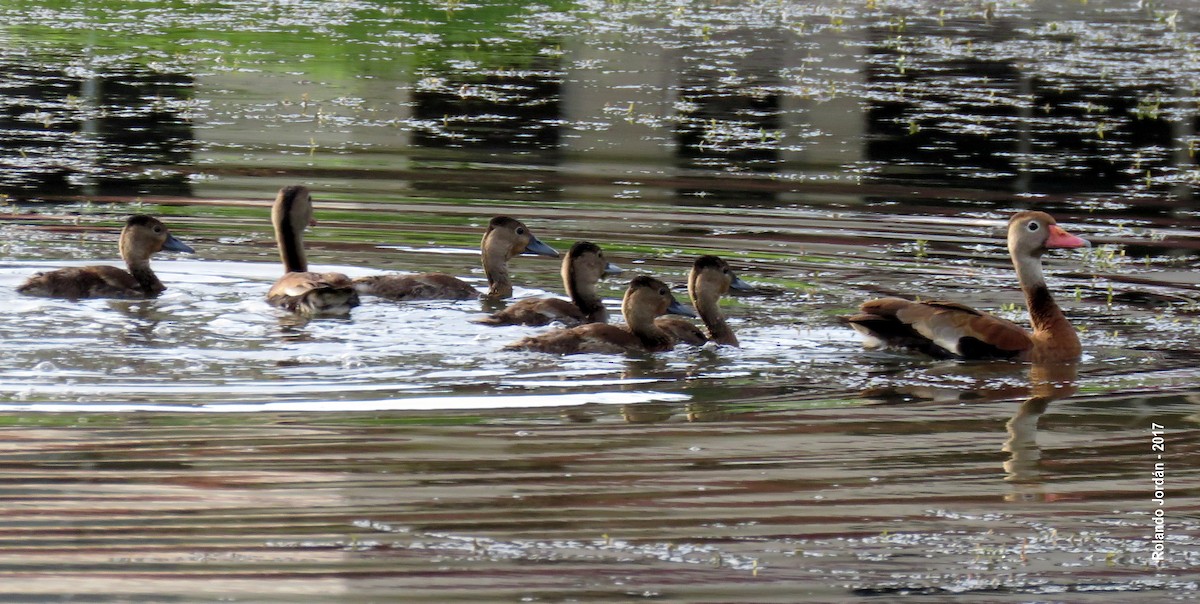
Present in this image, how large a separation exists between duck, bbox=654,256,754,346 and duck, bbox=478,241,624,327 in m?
0.61

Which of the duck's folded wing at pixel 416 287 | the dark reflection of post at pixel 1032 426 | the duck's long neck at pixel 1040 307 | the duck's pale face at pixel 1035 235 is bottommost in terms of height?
the dark reflection of post at pixel 1032 426

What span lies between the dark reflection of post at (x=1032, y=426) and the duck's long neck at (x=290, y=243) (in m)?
4.74

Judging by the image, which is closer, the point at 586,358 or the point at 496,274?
the point at 586,358

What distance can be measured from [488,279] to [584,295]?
3.72ft

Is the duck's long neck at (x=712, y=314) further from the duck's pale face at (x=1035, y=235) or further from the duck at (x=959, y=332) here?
the duck's pale face at (x=1035, y=235)

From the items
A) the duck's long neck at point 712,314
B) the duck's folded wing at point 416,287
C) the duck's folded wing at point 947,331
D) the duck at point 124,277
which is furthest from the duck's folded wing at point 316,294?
the duck's folded wing at point 947,331

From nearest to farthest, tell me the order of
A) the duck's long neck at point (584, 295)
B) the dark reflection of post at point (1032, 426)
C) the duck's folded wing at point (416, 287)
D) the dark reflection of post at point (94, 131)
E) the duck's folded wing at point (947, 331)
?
the dark reflection of post at point (1032, 426)
the duck's folded wing at point (947, 331)
the duck's long neck at point (584, 295)
the duck's folded wing at point (416, 287)
the dark reflection of post at point (94, 131)

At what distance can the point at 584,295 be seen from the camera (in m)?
11.7

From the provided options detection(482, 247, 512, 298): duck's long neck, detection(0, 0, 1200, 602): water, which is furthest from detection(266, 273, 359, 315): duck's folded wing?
detection(482, 247, 512, 298): duck's long neck

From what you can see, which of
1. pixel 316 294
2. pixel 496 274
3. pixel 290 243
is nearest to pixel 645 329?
pixel 316 294

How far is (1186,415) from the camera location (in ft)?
29.8

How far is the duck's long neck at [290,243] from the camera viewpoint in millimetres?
12359

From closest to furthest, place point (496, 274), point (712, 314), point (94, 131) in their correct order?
point (712, 314) → point (496, 274) → point (94, 131)

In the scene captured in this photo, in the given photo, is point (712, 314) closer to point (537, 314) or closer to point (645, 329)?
point (645, 329)
